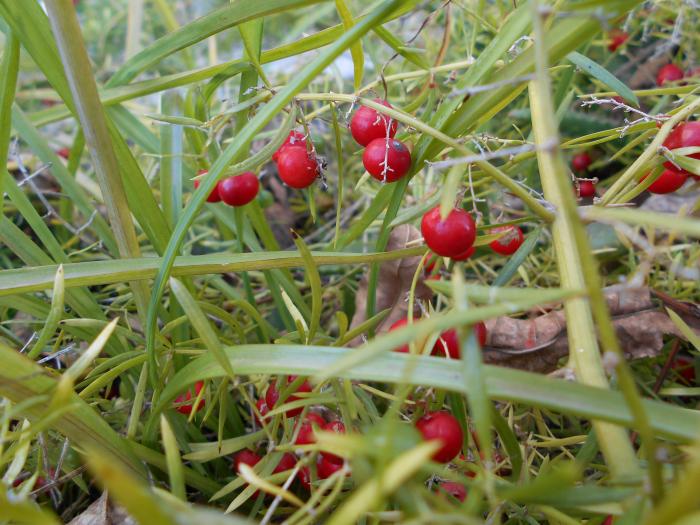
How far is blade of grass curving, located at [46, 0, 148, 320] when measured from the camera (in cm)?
53

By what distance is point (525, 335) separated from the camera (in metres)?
0.67

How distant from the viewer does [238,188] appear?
64 centimetres

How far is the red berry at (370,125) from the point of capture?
584 millimetres

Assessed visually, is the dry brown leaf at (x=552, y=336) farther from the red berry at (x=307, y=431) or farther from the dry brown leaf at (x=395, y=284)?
the red berry at (x=307, y=431)

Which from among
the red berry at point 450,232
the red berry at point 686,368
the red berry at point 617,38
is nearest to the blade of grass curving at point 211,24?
the red berry at point 450,232

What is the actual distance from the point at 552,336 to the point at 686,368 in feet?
0.59

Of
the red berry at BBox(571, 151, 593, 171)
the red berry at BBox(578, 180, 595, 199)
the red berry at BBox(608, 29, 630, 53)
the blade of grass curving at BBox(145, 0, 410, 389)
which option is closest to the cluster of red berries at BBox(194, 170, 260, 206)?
the blade of grass curving at BBox(145, 0, 410, 389)

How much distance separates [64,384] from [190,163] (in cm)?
56

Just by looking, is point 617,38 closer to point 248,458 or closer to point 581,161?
point 581,161

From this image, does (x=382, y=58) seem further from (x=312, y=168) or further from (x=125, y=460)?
(x=125, y=460)

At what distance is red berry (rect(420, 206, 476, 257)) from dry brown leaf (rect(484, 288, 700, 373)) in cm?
20

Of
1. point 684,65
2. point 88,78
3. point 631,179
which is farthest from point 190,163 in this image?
point 684,65

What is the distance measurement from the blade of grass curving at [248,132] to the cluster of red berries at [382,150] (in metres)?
0.10

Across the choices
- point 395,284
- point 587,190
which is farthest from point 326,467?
point 587,190
